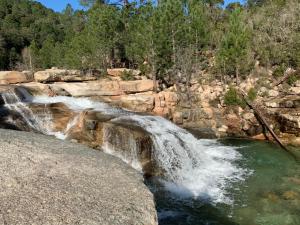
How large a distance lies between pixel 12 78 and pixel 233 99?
1734cm

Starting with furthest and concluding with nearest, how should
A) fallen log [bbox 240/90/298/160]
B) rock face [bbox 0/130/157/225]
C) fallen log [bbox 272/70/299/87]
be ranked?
fallen log [bbox 272/70/299/87]
fallen log [bbox 240/90/298/160]
rock face [bbox 0/130/157/225]

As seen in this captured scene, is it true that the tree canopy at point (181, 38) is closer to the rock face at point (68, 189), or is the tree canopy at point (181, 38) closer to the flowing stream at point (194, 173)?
the flowing stream at point (194, 173)

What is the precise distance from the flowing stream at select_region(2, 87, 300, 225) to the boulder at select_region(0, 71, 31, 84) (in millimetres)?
3592

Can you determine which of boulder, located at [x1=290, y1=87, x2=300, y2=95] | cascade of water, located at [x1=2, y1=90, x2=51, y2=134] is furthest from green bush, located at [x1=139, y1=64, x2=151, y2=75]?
cascade of water, located at [x1=2, y1=90, x2=51, y2=134]

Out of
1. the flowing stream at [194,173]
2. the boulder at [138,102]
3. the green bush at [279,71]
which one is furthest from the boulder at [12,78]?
the green bush at [279,71]

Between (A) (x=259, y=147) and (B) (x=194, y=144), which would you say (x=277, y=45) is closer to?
(A) (x=259, y=147)

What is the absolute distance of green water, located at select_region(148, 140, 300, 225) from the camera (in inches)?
500

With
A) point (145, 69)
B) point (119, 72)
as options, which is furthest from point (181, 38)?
point (119, 72)

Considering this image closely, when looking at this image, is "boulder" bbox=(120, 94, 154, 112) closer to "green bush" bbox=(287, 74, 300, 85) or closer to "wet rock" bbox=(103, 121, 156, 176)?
"wet rock" bbox=(103, 121, 156, 176)

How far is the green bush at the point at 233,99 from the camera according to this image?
27.5 metres

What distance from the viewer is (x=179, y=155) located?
18.0m

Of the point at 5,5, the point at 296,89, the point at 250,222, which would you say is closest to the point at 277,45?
the point at 296,89

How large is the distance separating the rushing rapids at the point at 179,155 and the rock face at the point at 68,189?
6551mm

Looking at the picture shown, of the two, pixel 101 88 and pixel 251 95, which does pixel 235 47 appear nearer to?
pixel 251 95
